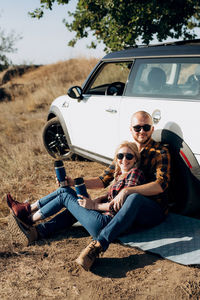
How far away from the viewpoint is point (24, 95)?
58.4ft

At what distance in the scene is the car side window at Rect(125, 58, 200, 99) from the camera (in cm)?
350

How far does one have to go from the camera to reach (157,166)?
3.38 m

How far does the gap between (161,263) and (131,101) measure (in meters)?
1.80

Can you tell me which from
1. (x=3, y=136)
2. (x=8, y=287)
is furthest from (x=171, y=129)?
(x=3, y=136)

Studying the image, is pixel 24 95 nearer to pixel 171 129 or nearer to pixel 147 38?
pixel 147 38

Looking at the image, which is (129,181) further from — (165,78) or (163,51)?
(163,51)

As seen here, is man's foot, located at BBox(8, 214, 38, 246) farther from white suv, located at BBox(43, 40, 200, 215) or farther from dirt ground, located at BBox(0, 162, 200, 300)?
white suv, located at BBox(43, 40, 200, 215)

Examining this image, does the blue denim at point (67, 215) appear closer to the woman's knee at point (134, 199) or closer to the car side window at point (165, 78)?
the woman's knee at point (134, 199)

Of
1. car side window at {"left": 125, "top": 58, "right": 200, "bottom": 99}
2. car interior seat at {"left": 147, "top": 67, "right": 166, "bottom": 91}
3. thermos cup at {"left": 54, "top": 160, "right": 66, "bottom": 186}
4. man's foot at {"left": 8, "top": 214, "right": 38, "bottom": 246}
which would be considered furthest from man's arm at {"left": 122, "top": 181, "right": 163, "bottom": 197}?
car interior seat at {"left": 147, "top": 67, "right": 166, "bottom": 91}

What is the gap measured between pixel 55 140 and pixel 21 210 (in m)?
2.48

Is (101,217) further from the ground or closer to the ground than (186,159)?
closer to the ground

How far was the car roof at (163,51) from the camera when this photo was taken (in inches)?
139

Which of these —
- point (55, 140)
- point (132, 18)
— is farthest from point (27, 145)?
point (132, 18)

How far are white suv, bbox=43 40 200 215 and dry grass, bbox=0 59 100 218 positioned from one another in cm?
78
